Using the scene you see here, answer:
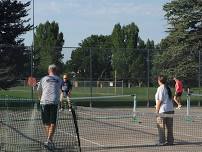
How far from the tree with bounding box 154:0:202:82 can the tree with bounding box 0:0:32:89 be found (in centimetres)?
1081

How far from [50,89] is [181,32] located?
3502cm

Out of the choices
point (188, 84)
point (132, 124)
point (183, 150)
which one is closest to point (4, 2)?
point (188, 84)

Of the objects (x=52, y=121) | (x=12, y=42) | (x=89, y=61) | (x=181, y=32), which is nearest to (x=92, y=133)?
(x=52, y=121)

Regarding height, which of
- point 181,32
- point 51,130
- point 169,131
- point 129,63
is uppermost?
point 181,32

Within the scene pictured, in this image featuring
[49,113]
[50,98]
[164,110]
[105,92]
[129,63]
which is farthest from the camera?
[105,92]

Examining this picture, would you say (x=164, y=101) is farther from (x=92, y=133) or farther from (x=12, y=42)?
(x=12, y=42)

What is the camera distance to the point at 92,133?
48.0 feet

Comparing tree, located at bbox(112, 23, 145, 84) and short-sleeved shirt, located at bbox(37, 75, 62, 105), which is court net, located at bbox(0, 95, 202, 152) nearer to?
short-sleeved shirt, located at bbox(37, 75, 62, 105)

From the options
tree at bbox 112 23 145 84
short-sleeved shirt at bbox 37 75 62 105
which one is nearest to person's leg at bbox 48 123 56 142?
short-sleeved shirt at bbox 37 75 62 105

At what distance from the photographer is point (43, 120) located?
1094 cm

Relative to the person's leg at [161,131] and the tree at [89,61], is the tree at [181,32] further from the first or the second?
the person's leg at [161,131]

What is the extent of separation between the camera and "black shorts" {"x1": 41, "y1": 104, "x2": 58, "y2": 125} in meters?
10.8

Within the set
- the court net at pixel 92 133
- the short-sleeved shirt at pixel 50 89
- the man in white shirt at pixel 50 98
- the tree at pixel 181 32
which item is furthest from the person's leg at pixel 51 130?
the tree at pixel 181 32

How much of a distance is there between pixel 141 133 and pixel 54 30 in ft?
295
